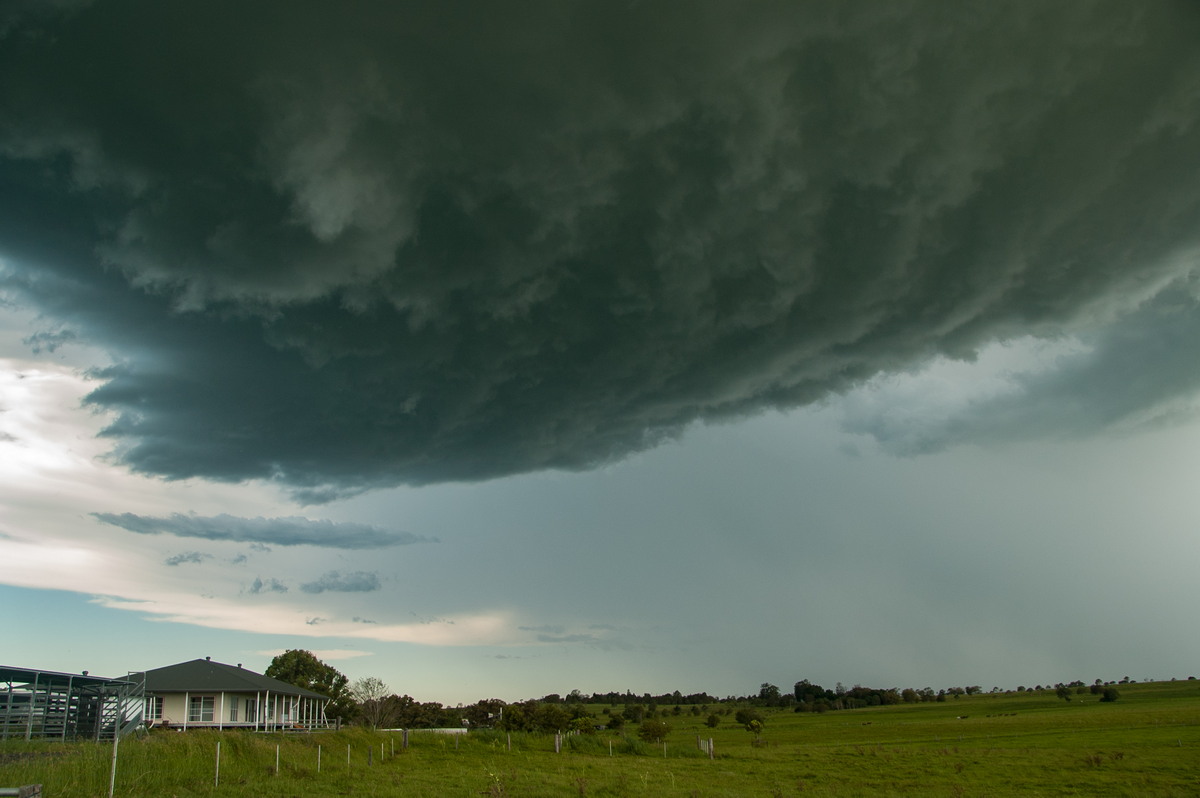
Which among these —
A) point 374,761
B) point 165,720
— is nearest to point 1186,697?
point 374,761

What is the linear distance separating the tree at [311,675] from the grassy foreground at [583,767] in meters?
52.4

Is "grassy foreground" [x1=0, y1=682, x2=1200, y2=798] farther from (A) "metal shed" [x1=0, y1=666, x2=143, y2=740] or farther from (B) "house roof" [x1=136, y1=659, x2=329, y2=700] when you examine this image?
(B) "house roof" [x1=136, y1=659, x2=329, y2=700]

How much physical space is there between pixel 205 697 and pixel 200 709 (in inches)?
37.0

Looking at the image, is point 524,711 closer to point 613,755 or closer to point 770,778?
point 613,755

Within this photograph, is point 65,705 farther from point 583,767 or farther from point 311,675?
point 311,675

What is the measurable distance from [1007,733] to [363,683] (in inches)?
3563

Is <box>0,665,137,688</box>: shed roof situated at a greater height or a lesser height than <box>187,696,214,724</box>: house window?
greater

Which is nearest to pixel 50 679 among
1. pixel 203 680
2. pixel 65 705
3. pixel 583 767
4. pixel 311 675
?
pixel 65 705

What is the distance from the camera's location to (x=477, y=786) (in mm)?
31250

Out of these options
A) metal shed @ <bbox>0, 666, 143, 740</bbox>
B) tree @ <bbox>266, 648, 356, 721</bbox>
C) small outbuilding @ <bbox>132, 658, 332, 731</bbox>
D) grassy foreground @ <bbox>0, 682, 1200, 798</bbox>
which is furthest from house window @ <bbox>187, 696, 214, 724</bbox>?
tree @ <bbox>266, 648, 356, 721</bbox>

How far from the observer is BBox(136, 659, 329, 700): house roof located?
54.9 metres

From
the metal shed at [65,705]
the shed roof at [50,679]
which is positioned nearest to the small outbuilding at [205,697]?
the metal shed at [65,705]

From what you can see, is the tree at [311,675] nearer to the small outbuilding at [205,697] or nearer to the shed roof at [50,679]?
the small outbuilding at [205,697]

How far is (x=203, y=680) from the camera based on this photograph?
56.7 m
